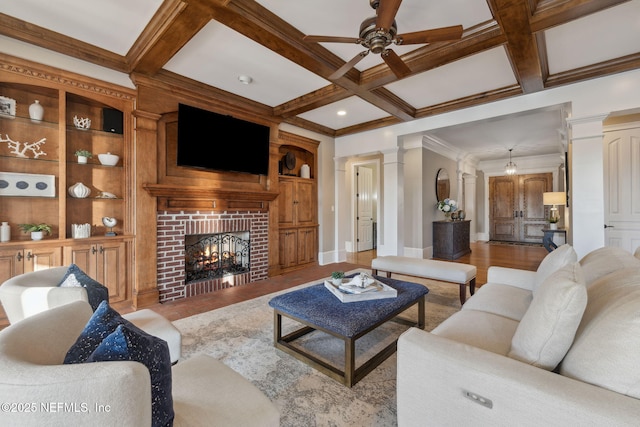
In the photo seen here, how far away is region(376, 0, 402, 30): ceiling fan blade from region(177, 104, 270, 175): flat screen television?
8.39 ft

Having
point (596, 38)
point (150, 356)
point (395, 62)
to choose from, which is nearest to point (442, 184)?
point (596, 38)

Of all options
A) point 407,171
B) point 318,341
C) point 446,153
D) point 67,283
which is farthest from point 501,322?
point 446,153

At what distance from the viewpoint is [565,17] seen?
7.22 ft

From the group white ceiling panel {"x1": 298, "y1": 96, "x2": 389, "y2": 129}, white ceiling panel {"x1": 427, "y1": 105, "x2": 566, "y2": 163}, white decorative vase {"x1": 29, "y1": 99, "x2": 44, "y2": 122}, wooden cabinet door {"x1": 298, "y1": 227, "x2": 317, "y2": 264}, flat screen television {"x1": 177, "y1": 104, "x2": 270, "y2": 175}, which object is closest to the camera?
white decorative vase {"x1": 29, "y1": 99, "x2": 44, "y2": 122}

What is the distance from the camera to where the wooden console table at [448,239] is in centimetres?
605

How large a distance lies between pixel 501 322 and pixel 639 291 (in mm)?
786

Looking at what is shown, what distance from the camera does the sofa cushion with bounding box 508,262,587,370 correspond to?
3.35 feet

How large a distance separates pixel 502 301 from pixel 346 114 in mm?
3658

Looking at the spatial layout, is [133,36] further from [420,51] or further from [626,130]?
[626,130]

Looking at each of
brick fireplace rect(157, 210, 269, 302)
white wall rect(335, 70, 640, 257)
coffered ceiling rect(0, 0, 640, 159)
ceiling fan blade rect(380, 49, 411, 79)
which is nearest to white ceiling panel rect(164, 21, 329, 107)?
coffered ceiling rect(0, 0, 640, 159)

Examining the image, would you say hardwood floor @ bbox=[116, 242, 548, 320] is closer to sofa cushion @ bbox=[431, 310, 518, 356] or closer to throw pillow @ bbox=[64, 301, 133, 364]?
throw pillow @ bbox=[64, 301, 133, 364]

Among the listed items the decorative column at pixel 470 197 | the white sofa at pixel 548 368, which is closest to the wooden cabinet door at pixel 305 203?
the white sofa at pixel 548 368

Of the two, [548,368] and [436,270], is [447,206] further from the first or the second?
[548,368]

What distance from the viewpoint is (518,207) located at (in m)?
8.67
